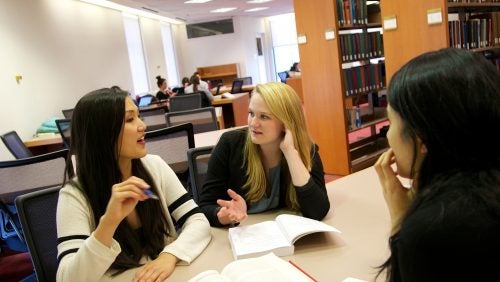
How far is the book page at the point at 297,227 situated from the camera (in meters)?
1.37

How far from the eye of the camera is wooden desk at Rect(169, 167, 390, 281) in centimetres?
→ 123

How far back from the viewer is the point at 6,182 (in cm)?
236

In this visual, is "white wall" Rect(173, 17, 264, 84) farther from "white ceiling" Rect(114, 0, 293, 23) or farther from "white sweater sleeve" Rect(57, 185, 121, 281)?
"white sweater sleeve" Rect(57, 185, 121, 281)

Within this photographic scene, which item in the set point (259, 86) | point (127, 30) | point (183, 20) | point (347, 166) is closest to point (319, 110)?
point (347, 166)

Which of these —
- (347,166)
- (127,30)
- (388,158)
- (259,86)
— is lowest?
(347,166)

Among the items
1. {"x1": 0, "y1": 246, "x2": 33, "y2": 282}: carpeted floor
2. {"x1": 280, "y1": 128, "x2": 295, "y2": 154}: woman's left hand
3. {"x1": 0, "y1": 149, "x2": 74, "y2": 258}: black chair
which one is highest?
{"x1": 280, "y1": 128, "x2": 295, "y2": 154}: woman's left hand

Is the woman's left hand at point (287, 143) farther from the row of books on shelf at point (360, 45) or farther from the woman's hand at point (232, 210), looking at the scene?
the row of books on shelf at point (360, 45)

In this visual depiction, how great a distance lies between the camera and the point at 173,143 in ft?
8.04

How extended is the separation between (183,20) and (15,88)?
8.41m

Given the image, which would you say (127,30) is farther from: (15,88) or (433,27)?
(433,27)

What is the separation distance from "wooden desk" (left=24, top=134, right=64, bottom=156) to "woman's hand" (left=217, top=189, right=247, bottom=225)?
4046mm

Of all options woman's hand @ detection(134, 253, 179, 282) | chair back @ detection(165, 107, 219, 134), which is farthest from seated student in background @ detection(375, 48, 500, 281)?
chair back @ detection(165, 107, 219, 134)

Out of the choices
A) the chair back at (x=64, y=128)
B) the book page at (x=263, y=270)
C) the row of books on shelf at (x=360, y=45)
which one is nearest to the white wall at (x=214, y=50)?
the row of books on shelf at (x=360, y=45)

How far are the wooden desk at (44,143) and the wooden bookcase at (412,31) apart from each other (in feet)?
12.4
